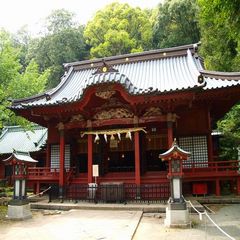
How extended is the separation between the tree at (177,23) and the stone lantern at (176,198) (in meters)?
35.4

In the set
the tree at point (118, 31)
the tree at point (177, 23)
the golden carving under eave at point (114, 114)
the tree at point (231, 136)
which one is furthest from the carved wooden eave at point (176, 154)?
the tree at point (177, 23)

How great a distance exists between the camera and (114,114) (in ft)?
50.6

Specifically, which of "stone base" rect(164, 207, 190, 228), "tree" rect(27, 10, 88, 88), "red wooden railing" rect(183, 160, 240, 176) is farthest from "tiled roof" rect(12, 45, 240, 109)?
"tree" rect(27, 10, 88, 88)

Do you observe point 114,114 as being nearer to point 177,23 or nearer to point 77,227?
point 77,227

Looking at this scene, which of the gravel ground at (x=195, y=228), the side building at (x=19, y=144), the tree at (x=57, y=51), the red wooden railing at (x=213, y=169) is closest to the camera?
the gravel ground at (x=195, y=228)

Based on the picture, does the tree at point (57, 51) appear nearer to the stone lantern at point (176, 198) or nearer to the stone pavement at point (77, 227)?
the stone pavement at point (77, 227)

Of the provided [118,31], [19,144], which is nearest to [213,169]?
[19,144]

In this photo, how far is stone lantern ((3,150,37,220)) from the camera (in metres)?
11.3

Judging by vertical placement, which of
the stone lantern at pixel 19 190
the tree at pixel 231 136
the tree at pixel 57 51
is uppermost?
the tree at pixel 57 51

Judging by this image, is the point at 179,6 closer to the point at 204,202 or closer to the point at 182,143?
the point at 182,143

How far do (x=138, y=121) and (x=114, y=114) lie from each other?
1334 mm

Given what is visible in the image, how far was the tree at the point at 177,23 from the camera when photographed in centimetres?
4228

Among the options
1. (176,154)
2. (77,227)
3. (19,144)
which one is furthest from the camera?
(19,144)

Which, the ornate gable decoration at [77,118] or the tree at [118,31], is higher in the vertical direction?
the tree at [118,31]
